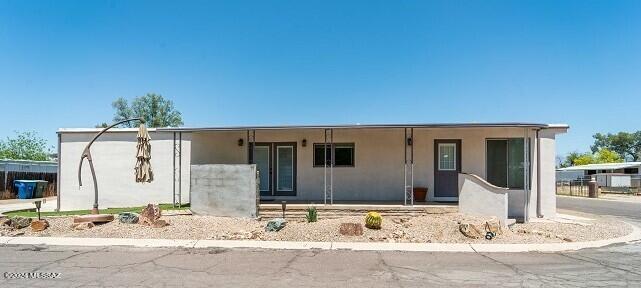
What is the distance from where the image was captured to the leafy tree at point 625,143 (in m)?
81.2

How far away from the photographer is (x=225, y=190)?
45.3 feet

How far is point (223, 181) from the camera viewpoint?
13906 millimetres

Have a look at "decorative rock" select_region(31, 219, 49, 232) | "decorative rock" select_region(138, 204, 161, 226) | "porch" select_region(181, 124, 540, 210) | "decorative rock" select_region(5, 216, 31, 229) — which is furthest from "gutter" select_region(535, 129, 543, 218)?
"decorative rock" select_region(5, 216, 31, 229)

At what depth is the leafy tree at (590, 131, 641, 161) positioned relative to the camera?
8119 cm

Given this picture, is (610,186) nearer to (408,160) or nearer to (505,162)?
(505,162)

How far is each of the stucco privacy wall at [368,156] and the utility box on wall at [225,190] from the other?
7.85ft

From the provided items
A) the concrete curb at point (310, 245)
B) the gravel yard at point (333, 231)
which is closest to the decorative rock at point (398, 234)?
the gravel yard at point (333, 231)

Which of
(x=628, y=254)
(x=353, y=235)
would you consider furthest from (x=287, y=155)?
(x=628, y=254)

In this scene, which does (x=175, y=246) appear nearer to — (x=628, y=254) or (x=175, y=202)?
(x=175, y=202)

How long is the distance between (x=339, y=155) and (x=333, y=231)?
5.28m

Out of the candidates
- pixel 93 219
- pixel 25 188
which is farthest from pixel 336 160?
pixel 25 188

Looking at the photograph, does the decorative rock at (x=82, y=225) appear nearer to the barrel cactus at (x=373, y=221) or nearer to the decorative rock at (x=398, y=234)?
the barrel cactus at (x=373, y=221)

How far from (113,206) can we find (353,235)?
411 inches

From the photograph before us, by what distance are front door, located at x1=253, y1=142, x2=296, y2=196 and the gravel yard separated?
3696mm
